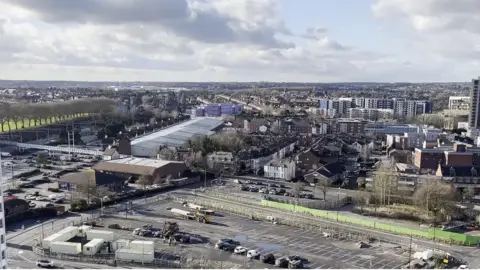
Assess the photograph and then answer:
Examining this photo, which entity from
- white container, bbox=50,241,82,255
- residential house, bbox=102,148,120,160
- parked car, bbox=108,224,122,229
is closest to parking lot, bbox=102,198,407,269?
parked car, bbox=108,224,122,229

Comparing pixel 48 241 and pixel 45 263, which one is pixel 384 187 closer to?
pixel 48 241

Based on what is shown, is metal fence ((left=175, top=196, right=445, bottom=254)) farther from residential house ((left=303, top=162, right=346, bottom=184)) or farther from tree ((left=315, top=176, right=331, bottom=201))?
residential house ((left=303, top=162, right=346, bottom=184))

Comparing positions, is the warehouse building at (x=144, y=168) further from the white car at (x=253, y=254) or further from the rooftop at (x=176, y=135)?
the white car at (x=253, y=254)

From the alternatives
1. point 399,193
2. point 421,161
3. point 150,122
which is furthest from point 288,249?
point 150,122

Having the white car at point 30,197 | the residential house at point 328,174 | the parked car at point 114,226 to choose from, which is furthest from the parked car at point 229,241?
the white car at point 30,197

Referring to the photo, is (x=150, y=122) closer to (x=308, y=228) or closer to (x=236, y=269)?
(x=308, y=228)
